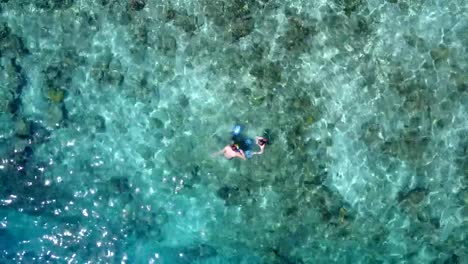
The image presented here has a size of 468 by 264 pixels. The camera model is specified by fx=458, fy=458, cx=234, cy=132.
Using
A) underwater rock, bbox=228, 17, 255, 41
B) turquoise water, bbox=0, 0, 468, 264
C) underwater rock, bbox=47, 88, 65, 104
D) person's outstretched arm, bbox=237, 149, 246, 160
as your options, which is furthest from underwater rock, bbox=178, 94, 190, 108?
underwater rock, bbox=47, 88, 65, 104

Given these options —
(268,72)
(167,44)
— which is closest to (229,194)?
(268,72)

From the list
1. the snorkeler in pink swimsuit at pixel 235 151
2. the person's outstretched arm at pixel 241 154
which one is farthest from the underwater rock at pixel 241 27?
the person's outstretched arm at pixel 241 154

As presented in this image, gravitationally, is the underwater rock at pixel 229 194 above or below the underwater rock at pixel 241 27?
below

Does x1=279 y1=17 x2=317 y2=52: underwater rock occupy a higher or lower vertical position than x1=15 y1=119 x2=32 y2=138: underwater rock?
higher

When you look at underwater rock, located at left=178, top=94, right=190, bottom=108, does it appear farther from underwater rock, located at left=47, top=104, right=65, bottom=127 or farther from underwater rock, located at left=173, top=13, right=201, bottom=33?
underwater rock, located at left=47, top=104, right=65, bottom=127

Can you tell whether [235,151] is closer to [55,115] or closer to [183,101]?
[183,101]

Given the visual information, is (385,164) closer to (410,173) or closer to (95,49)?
(410,173)

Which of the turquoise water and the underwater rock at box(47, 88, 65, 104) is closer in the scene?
the turquoise water

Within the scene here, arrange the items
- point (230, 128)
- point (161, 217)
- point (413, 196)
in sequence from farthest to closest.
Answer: point (161, 217), point (230, 128), point (413, 196)

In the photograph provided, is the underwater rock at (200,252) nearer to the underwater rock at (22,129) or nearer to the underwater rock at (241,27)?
the underwater rock at (22,129)
